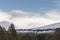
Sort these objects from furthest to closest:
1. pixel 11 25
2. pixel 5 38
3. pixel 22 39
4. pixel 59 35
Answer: pixel 59 35, pixel 11 25, pixel 22 39, pixel 5 38

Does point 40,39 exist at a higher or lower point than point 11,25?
lower

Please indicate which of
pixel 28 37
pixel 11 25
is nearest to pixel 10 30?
pixel 11 25

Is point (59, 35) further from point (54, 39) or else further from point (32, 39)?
point (32, 39)

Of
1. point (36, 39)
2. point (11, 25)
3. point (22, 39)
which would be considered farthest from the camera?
point (11, 25)

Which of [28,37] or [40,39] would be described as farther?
[40,39]

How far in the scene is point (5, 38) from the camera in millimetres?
28047

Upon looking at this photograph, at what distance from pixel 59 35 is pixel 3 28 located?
362 inches

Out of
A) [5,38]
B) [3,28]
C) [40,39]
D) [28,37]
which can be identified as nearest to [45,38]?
[40,39]

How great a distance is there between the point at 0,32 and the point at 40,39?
6835mm

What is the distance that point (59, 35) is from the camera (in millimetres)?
→ 38375

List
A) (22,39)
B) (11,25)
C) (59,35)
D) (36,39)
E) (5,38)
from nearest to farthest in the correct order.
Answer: (5,38) < (22,39) < (36,39) < (11,25) < (59,35)

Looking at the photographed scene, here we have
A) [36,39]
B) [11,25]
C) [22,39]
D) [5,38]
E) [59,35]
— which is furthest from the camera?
[59,35]

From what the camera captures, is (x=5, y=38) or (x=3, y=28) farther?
(x=3, y=28)

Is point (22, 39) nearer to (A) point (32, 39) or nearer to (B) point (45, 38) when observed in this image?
(A) point (32, 39)
